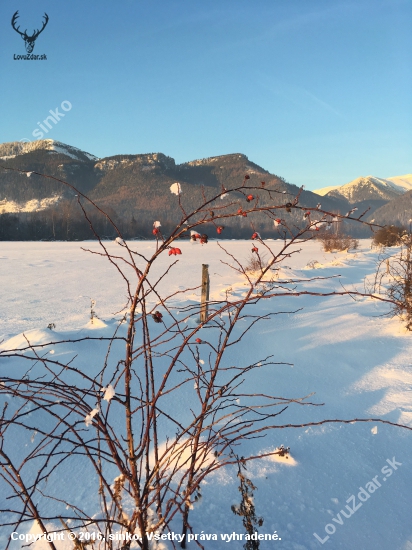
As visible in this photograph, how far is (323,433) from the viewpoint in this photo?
3.00 meters

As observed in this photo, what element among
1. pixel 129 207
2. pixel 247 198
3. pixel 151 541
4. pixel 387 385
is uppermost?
pixel 129 207

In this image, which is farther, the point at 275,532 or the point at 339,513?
the point at 339,513

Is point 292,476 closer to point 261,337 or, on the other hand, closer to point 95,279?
point 261,337

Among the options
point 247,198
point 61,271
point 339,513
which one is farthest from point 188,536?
point 61,271

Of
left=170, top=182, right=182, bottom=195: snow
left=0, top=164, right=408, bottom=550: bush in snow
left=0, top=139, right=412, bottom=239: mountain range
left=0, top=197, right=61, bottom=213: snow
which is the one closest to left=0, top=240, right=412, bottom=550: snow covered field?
left=0, top=164, right=408, bottom=550: bush in snow

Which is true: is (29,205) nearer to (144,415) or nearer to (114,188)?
(114,188)

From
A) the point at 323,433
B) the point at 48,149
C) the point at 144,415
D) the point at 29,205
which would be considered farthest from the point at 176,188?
the point at 48,149

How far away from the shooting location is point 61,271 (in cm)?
1384

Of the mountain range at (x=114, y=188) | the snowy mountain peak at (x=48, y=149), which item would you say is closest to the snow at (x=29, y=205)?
the mountain range at (x=114, y=188)

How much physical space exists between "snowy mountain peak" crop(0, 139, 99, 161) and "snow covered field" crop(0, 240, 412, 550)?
147623 mm

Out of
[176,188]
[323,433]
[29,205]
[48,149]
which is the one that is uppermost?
[48,149]

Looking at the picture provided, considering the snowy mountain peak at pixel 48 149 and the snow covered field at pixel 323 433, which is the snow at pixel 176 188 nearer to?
the snow covered field at pixel 323 433

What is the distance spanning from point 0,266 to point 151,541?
15.3 m

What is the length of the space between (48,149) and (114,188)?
2183 inches
